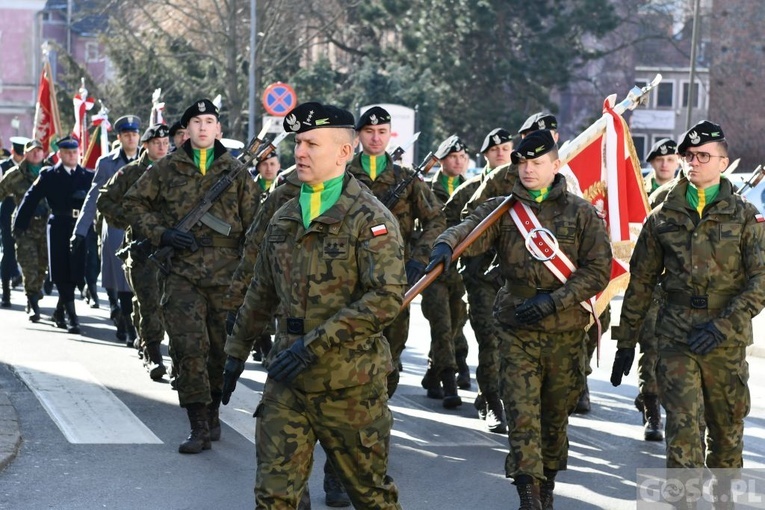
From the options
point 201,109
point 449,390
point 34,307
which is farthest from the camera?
point 34,307

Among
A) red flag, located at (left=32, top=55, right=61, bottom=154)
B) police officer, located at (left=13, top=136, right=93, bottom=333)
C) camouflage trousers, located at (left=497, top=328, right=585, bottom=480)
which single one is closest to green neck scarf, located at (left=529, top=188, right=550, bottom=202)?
camouflage trousers, located at (left=497, top=328, right=585, bottom=480)

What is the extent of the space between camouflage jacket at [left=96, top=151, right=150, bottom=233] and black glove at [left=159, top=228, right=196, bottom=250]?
1196mm

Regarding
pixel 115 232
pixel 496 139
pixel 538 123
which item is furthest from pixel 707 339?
pixel 115 232

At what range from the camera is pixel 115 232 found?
14.1 metres

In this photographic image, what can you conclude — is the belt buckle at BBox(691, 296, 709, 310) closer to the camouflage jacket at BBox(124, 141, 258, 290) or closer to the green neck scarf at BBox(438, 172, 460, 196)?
the camouflage jacket at BBox(124, 141, 258, 290)

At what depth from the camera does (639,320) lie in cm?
738

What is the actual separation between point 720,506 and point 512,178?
9.86 feet

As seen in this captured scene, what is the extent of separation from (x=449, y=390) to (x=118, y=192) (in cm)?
299

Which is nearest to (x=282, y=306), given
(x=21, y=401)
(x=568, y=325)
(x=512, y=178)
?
(x=568, y=325)

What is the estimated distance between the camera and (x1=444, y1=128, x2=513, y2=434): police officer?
1027 centimetres

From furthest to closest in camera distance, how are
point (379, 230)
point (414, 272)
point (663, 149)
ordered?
point (663, 149) < point (414, 272) < point (379, 230)

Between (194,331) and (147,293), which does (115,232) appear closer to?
(147,293)

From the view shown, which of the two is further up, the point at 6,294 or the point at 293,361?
the point at 293,361

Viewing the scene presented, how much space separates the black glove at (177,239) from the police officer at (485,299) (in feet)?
7.05
